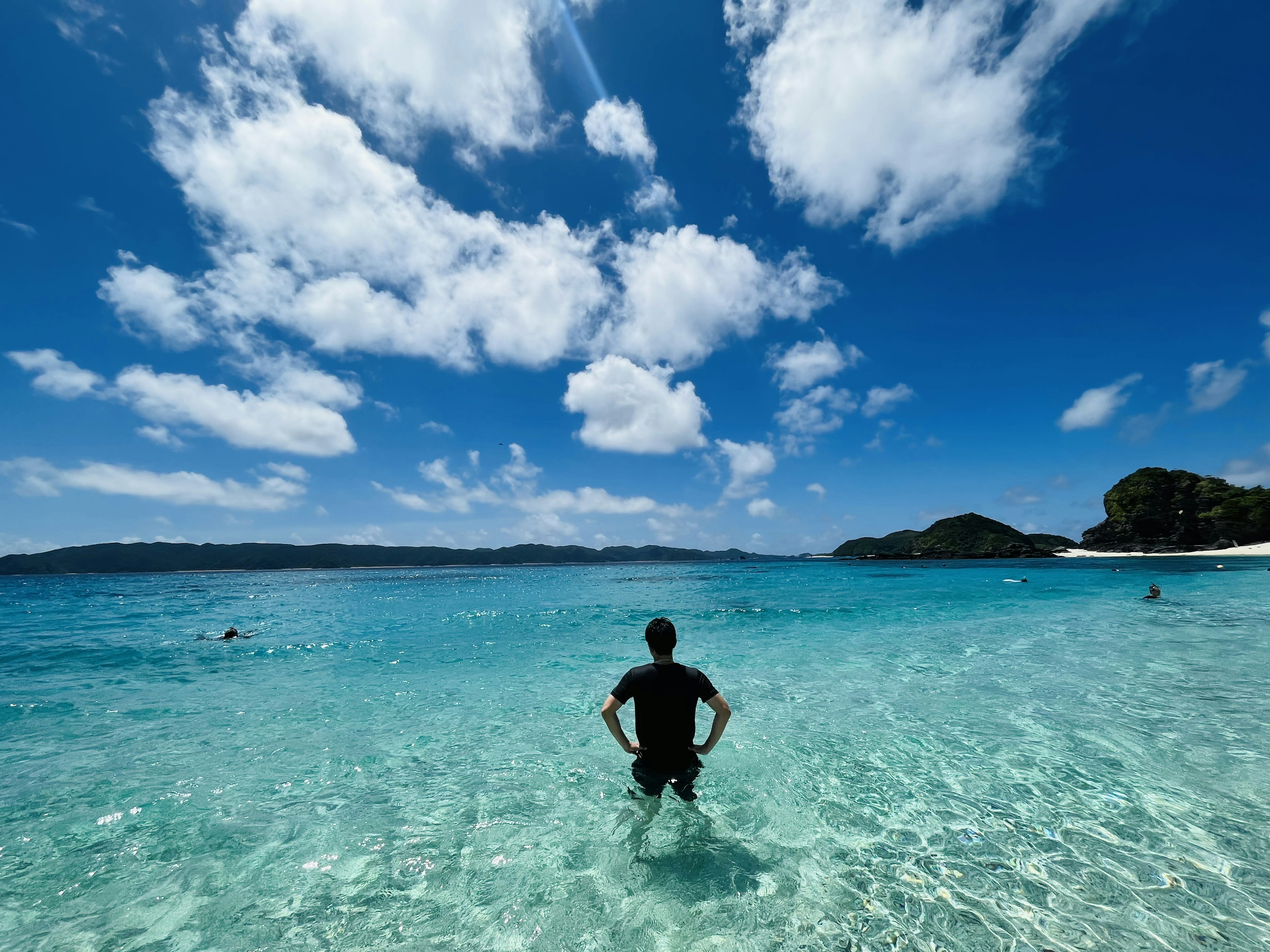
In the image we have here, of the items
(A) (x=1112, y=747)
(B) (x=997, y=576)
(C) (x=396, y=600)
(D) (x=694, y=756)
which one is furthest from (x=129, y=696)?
(B) (x=997, y=576)

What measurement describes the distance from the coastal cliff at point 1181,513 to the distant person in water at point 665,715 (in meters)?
175

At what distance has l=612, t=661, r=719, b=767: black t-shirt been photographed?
607cm

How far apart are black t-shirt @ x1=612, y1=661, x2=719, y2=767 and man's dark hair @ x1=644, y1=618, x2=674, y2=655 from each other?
24 centimetres

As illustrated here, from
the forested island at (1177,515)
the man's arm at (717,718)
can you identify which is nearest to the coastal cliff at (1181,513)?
the forested island at (1177,515)

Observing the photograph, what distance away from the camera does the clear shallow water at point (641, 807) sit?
513cm

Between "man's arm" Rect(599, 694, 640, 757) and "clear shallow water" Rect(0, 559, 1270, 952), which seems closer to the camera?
"clear shallow water" Rect(0, 559, 1270, 952)

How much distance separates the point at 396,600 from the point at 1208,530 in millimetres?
176263

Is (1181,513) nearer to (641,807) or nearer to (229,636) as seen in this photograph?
(641,807)

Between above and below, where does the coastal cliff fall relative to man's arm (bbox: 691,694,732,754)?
above

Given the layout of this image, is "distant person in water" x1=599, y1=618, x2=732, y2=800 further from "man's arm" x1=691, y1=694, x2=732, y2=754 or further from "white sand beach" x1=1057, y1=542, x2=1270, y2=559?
"white sand beach" x1=1057, y1=542, x2=1270, y2=559

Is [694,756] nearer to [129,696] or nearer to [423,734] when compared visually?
[423,734]

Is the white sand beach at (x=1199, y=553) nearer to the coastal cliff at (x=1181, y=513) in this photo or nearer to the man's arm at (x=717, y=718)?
the coastal cliff at (x=1181, y=513)

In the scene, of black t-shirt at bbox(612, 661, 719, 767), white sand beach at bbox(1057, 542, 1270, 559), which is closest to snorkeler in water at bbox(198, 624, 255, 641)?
black t-shirt at bbox(612, 661, 719, 767)

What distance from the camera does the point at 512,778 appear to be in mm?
8891
